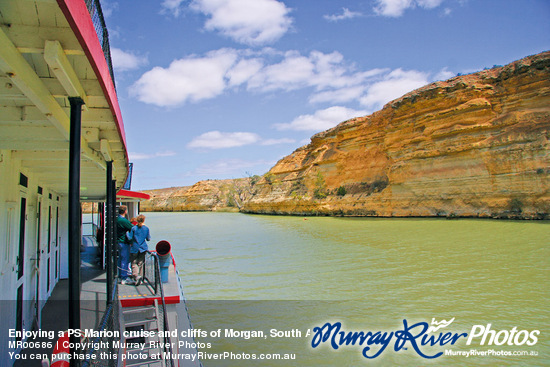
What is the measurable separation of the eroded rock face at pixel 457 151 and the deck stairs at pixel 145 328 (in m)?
24.0

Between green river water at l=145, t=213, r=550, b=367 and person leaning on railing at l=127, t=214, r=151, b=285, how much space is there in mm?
1505

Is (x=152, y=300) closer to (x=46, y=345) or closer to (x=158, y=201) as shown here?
(x=46, y=345)

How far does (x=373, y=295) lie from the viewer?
7492 mm

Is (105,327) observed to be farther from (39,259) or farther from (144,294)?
(39,259)

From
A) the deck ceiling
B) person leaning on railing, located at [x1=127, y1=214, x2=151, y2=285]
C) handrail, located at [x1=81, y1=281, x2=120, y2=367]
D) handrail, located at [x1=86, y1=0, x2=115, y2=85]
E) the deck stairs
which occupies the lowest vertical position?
the deck stairs

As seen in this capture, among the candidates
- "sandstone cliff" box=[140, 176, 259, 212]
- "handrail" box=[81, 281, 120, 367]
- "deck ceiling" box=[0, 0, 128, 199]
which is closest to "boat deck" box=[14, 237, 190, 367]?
"handrail" box=[81, 281, 120, 367]

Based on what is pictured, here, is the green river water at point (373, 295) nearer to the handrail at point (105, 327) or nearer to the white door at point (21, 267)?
the handrail at point (105, 327)

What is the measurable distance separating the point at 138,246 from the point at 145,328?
1.75 metres

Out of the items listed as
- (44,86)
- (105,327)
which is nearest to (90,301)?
(105,327)

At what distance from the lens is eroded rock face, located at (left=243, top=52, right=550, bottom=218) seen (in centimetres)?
2167

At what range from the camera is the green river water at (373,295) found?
512 cm

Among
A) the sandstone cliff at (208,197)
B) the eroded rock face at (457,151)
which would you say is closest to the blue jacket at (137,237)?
the eroded rock face at (457,151)

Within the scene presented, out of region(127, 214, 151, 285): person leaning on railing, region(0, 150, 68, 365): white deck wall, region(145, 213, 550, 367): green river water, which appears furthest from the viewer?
region(127, 214, 151, 285): person leaning on railing

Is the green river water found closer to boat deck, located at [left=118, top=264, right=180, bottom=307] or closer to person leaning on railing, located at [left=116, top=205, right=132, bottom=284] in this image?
boat deck, located at [left=118, top=264, right=180, bottom=307]
